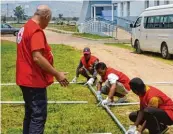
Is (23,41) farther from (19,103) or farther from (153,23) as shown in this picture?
(153,23)

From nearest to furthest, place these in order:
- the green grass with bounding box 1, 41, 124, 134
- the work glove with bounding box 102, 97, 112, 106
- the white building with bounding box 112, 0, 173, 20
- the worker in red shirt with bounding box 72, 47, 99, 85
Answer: the green grass with bounding box 1, 41, 124, 134, the work glove with bounding box 102, 97, 112, 106, the worker in red shirt with bounding box 72, 47, 99, 85, the white building with bounding box 112, 0, 173, 20

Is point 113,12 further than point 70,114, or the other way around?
point 113,12

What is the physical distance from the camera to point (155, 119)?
565 centimetres

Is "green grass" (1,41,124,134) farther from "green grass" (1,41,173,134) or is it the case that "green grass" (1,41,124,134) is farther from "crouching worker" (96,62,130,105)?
"crouching worker" (96,62,130,105)

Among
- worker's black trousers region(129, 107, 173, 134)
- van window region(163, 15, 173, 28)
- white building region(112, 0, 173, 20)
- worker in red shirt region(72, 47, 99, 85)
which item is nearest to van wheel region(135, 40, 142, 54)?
van window region(163, 15, 173, 28)

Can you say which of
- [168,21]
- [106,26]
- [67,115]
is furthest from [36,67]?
[106,26]

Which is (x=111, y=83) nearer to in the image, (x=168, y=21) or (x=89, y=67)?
(x=89, y=67)

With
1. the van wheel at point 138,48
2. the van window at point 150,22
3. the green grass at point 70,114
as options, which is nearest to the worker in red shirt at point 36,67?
the green grass at point 70,114

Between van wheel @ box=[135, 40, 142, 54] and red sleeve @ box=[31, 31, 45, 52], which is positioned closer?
red sleeve @ box=[31, 31, 45, 52]

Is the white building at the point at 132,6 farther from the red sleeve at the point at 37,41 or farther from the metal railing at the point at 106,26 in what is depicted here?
the red sleeve at the point at 37,41

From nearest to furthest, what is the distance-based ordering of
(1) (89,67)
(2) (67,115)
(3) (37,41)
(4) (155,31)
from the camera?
(3) (37,41)
(2) (67,115)
(1) (89,67)
(4) (155,31)

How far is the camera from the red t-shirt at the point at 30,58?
4648mm

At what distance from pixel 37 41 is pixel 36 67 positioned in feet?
1.01

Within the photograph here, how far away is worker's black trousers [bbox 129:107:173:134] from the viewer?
5.57 metres
